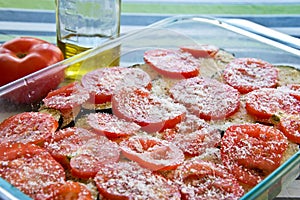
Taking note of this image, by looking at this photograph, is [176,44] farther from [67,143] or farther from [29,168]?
[29,168]

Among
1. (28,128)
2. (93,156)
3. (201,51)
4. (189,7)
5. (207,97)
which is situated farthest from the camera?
(189,7)

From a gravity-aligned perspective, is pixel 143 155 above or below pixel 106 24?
below

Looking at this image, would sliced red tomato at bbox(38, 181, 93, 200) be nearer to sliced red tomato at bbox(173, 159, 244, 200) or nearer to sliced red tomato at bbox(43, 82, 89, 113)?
sliced red tomato at bbox(173, 159, 244, 200)

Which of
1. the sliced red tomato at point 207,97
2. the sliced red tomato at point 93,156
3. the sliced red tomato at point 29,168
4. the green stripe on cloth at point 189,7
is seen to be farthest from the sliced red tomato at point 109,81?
the green stripe on cloth at point 189,7

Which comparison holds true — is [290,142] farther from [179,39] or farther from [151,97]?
[179,39]

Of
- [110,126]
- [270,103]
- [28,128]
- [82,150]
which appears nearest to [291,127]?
[270,103]

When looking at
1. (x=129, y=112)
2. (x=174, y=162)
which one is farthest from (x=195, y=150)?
(x=129, y=112)

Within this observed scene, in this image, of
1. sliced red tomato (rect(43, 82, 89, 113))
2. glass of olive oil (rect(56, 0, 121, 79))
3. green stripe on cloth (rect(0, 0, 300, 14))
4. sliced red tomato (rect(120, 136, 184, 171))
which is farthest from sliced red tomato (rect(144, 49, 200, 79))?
green stripe on cloth (rect(0, 0, 300, 14))
